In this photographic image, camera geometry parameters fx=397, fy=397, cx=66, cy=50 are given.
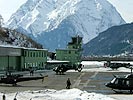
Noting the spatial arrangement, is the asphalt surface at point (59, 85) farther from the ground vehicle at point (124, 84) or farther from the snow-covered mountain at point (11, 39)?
the snow-covered mountain at point (11, 39)

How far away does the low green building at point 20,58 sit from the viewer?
86650 mm

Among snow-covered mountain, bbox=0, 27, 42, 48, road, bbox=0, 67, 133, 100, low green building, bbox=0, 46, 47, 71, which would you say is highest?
snow-covered mountain, bbox=0, 27, 42, 48

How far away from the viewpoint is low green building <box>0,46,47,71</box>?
284 ft

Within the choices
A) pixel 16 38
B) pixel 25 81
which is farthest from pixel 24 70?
pixel 16 38

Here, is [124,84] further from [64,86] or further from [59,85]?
[59,85]

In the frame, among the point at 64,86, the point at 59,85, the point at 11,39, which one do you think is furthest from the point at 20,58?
the point at 11,39

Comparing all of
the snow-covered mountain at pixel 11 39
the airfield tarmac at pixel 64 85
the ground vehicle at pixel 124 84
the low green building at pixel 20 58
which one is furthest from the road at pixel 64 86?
the snow-covered mountain at pixel 11 39

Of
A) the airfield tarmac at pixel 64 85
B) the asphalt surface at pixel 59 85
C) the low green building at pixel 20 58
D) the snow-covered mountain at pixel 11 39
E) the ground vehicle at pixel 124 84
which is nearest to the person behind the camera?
the ground vehicle at pixel 124 84

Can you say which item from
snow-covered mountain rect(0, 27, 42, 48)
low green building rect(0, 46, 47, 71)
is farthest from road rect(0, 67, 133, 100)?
snow-covered mountain rect(0, 27, 42, 48)

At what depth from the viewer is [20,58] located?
321ft

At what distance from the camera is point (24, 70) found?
97.1m

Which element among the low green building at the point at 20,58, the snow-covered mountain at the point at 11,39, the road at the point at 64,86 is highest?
the snow-covered mountain at the point at 11,39

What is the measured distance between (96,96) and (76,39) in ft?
501

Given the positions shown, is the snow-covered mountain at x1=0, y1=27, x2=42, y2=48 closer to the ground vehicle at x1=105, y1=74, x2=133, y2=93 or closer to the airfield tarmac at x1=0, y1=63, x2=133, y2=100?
the airfield tarmac at x1=0, y1=63, x2=133, y2=100
